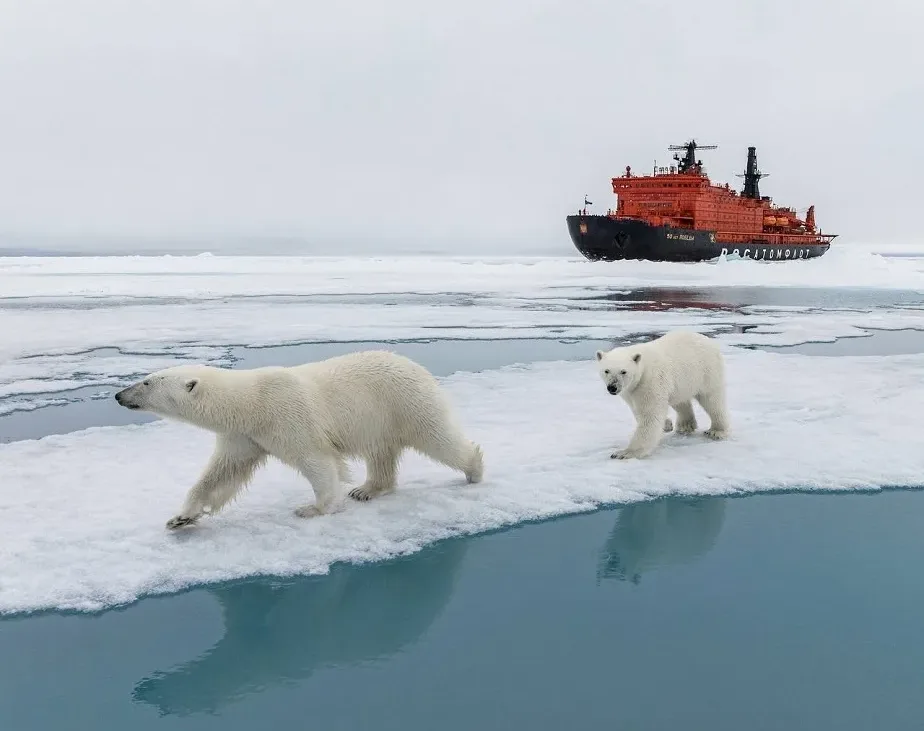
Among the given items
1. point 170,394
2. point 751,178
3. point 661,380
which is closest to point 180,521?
point 170,394

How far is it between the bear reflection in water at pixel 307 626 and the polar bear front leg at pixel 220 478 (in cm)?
62

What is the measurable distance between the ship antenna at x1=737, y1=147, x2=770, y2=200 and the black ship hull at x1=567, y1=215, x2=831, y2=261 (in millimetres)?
11014

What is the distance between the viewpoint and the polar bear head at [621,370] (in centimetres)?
470

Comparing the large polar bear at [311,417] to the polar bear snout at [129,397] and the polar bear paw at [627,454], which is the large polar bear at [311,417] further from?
the polar bear paw at [627,454]

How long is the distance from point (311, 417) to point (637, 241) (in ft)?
129

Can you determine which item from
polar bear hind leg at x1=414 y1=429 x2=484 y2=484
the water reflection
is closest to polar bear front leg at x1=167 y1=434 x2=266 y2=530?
polar bear hind leg at x1=414 y1=429 x2=484 y2=484

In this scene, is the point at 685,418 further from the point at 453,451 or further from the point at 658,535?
the point at 453,451

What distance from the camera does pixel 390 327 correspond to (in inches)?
534

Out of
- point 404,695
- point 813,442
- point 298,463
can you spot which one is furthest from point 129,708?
point 813,442

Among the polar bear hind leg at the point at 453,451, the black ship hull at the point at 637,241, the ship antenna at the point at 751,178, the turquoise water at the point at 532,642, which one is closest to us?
the turquoise water at the point at 532,642

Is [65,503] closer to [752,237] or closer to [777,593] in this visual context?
[777,593]

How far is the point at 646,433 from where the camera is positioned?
16.0 feet

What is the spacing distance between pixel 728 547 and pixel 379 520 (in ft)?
5.52

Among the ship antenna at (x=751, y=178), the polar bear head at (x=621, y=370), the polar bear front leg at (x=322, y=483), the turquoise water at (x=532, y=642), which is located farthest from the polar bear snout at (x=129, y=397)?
the ship antenna at (x=751, y=178)
